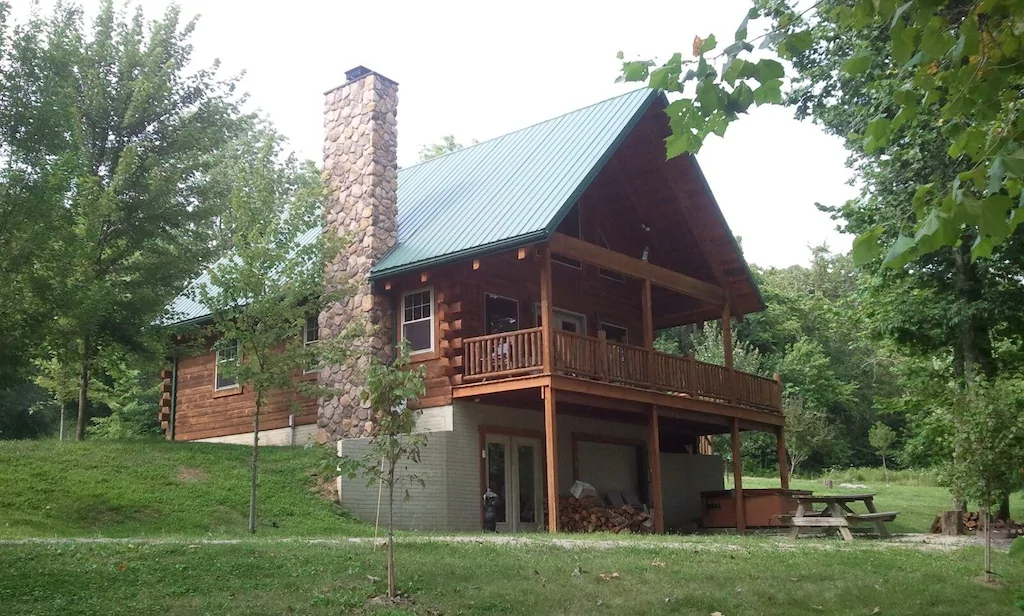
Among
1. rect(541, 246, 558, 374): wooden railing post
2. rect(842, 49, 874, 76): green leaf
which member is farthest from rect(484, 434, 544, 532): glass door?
rect(842, 49, 874, 76): green leaf

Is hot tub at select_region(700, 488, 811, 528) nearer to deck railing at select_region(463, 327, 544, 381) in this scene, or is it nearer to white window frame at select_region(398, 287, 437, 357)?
deck railing at select_region(463, 327, 544, 381)

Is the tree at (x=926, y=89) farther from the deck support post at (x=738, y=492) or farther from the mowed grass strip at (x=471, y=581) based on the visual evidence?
the deck support post at (x=738, y=492)

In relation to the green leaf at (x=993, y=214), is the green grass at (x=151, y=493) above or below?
below

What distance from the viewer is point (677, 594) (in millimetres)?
9641

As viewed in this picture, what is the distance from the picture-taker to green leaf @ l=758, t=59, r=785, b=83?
4.59 metres

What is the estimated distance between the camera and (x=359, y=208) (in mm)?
20219

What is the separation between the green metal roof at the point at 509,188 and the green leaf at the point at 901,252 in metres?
13.0

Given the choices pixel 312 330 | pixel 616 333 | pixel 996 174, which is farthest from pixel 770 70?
pixel 616 333

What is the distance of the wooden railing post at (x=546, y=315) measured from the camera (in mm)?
17188

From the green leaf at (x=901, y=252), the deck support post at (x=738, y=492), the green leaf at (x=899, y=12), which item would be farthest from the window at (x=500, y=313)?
the green leaf at (x=901, y=252)

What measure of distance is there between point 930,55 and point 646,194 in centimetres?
1823

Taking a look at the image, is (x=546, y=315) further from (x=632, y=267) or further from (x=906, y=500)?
(x=906, y=500)

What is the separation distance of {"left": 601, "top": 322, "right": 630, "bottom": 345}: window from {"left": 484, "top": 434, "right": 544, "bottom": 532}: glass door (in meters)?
4.31

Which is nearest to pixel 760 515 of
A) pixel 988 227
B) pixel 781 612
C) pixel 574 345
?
pixel 574 345
